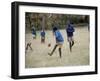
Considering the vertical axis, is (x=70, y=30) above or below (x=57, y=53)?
above

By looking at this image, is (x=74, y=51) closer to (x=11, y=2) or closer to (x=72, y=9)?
(x=72, y=9)

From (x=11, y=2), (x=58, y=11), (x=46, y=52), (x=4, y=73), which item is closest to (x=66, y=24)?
(x=58, y=11)

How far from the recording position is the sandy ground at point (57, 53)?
152 centimetres

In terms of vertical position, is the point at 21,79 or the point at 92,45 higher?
the point at 92,45

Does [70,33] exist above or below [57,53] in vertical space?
above

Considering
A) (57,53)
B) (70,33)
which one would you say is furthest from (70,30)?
(57,53)

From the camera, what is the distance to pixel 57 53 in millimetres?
1583

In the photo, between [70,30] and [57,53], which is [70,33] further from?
[57,53]

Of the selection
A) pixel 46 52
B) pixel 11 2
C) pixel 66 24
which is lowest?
pixel 46 52

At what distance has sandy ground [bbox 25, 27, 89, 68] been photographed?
152 cm

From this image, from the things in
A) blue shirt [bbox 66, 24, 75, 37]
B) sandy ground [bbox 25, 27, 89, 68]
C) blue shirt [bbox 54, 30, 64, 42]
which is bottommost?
sandy ground [bbox 25, 27, 89, 68]

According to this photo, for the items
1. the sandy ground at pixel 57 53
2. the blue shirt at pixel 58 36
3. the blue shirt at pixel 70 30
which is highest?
the blue shirt at pixel 70 30

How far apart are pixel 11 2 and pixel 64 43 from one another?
1.23 ft

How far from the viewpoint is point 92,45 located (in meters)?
1.69
